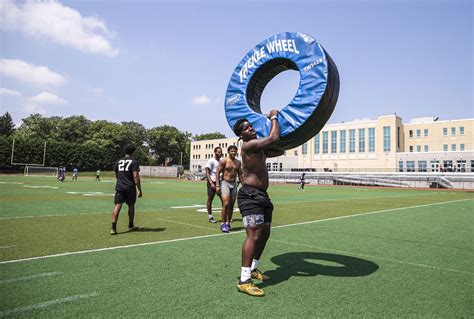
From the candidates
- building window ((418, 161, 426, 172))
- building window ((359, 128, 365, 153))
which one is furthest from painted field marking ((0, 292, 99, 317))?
building window ((359, 128, 365, 153))

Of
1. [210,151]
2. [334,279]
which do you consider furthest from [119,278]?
[210,151]

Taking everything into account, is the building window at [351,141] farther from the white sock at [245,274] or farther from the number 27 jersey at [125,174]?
the white sock at [245,274]

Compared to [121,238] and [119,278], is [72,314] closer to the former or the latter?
[119,278]

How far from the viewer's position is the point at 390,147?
68.9 m

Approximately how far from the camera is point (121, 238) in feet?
22.6

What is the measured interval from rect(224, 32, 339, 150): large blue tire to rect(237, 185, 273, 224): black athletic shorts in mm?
625

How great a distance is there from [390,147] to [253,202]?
71.4m

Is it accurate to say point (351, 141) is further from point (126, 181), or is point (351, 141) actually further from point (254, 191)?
point (254, 191)

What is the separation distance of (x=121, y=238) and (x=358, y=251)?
177 inches

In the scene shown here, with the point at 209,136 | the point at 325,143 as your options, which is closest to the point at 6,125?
the point at 209,136

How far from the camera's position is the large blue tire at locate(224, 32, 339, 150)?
164 inches

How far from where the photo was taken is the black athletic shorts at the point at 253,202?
4.23 m

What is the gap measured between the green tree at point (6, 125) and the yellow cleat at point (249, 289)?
374ft

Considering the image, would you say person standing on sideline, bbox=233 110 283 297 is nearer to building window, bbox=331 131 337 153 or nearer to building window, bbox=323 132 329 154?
building window, bbox=331 131 337 153
